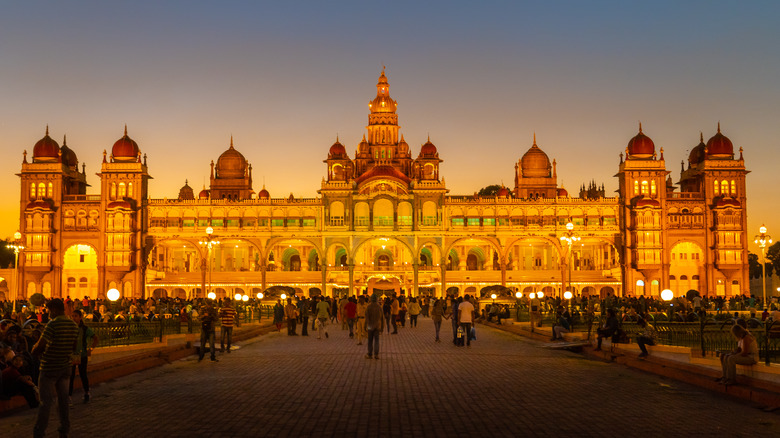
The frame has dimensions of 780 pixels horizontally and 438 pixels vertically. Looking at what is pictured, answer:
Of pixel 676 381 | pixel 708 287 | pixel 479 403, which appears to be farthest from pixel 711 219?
pixel 479 403

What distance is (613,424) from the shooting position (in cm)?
1125

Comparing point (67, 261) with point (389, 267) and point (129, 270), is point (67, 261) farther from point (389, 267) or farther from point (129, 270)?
point (389, 267)

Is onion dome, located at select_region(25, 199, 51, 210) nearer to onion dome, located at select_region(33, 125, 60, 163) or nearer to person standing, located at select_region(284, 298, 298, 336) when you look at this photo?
onion dome, located at select_region(33, 125, 60, 163)

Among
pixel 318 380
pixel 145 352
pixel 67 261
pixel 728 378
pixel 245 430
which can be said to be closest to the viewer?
pixel 245 430

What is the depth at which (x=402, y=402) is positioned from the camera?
13.2m

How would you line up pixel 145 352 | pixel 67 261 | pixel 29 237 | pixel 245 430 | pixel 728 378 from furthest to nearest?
pixel 67 261 → pixel 29 237 → pixel 145 352 → pixel 728 378 → pixel 245 430

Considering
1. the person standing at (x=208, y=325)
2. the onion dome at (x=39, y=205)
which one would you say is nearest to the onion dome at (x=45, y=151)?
the onion dome at (x=39, y=205)

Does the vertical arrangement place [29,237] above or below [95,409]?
above

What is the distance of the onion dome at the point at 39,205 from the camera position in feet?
248

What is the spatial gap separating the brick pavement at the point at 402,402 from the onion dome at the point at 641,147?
61584 mm

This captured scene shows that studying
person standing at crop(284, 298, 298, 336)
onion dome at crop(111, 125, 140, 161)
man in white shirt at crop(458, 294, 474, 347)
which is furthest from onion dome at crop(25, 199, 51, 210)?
man in white shirt at crop(458, 294, 474, 347)

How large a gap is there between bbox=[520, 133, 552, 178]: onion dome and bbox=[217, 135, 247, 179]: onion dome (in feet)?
99.1

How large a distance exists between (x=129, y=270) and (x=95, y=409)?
65668 mm

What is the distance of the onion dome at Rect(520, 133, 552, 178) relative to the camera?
302 ft
